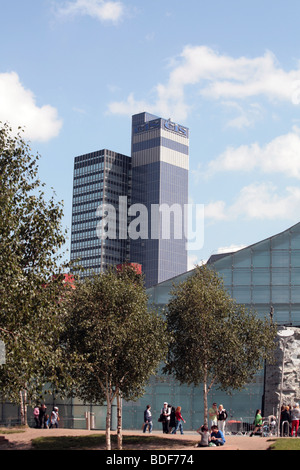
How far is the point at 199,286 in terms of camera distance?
146ft

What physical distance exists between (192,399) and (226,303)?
53.6ft

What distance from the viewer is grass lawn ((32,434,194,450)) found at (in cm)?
3931

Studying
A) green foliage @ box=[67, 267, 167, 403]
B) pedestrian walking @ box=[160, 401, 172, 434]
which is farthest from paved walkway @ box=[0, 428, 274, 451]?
green foliage @ box=[67, 267, 167, 403]

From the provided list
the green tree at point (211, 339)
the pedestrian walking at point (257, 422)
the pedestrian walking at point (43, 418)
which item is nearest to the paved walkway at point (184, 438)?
the pedestrian walking at point (257, 422)

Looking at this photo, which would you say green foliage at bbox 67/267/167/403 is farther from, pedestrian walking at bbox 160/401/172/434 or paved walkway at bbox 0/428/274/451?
pedestrian walking at bbox 160/401/172/434

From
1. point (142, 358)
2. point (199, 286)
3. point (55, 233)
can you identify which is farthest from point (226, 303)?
point (55, 233)

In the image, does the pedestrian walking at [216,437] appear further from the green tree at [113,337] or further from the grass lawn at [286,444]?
the green tree at [113,337]

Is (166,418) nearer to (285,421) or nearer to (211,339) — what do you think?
(211,339)

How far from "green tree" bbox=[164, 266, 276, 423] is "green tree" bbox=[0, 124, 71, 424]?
1215cm

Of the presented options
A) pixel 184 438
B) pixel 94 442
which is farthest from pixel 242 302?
pixel 94 442

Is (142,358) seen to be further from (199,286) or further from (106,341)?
(199,286)

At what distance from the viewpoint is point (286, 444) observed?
111 feet

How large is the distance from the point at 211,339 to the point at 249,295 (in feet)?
58.2

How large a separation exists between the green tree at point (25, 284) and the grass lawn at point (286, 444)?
10582mm
